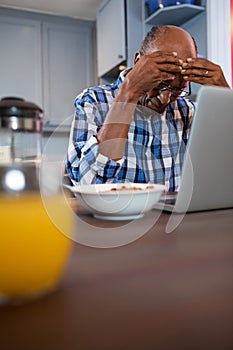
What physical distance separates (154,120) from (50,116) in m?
2.31

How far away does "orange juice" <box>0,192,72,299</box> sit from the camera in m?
0.27

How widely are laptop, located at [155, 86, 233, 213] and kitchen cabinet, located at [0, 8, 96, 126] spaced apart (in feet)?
9.69

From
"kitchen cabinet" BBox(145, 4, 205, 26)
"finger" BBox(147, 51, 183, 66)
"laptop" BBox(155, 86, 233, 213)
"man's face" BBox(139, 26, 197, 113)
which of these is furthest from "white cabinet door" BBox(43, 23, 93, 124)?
"laptop" BBox(155, 86, 233, 213)

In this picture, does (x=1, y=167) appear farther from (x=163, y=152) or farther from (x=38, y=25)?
(x=38, y=25)

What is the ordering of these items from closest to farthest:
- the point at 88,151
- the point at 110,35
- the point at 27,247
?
the point at 27,247, the point at 88,151, the point at 110,35

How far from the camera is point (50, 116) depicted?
142 inches

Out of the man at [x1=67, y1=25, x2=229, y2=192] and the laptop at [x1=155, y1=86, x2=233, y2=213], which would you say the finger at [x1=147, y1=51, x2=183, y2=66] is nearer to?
the man at [x1=67, y1=25, x2=229, y2=192]

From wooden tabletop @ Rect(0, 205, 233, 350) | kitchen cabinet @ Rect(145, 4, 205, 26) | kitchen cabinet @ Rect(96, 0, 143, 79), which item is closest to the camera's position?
wooden tabletop @ Rect(0, 205, 233, 350)

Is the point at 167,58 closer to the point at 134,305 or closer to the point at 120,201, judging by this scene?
the point at 120,201

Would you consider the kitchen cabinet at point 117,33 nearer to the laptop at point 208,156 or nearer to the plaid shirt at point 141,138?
the plaid shirt at point 141,138

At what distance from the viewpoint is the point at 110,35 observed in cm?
318

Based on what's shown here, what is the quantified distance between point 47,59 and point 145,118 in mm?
2452

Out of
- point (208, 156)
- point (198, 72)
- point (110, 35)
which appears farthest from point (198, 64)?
point (110, 35)

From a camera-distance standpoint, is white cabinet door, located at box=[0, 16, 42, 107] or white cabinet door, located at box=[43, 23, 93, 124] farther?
white cabinet door, located at box=[43, 23, 93, 124]
